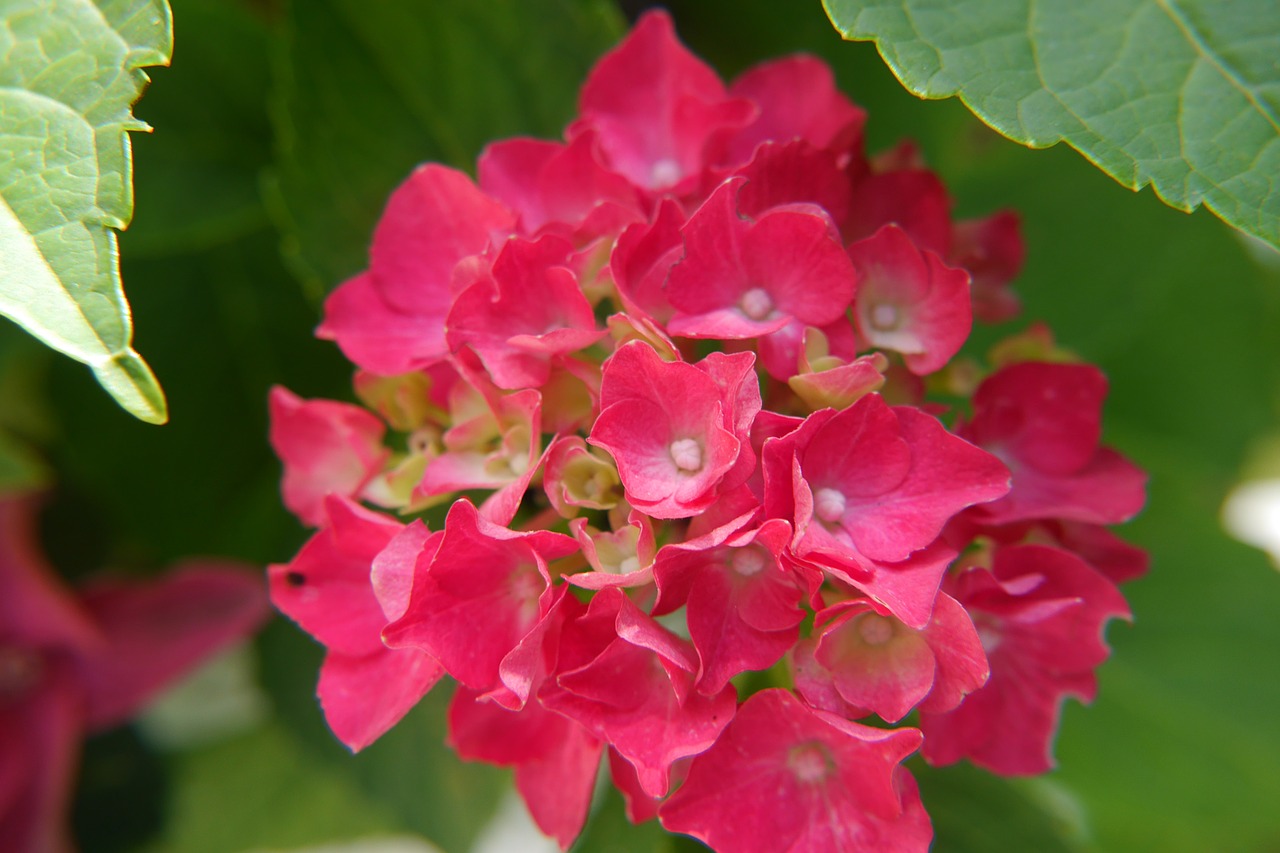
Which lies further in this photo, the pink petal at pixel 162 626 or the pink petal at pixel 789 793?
the pink petal at pixel 162 626

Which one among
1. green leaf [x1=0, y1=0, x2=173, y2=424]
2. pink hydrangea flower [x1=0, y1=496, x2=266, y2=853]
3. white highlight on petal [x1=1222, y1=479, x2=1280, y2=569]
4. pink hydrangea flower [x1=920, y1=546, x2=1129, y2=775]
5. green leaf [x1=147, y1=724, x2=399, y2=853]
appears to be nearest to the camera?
green leaf [x1=0, y1=0, x2=173, y2=424]

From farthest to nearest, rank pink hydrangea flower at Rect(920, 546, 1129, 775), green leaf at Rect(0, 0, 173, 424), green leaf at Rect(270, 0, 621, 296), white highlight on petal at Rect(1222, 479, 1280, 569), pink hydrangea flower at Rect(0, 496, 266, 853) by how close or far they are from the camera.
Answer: white highlight on petal at Rect(1222, 479, 1280, 569)
pink hydrangea flower at Rect(0, 496, 266, 853)
green leaf at Rect(270, 0, 621, 296)
pink hydrangea flower at Rect(920, 546, 1129, 775)
green leaf at Rect(0, 0, 173, 424)

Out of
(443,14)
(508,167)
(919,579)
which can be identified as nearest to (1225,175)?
(919,579)

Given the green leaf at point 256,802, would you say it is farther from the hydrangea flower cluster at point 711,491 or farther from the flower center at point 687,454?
the flower center at point 687,454

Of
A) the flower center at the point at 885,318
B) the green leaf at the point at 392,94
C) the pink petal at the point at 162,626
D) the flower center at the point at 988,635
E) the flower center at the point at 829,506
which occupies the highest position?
the green leaf at the point at 392,94

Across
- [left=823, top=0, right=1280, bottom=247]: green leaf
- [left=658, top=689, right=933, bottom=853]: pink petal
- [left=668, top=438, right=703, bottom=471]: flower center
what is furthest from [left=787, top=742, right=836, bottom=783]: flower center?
[left=823, top=0, right=1280, bottom=247]: green leaf

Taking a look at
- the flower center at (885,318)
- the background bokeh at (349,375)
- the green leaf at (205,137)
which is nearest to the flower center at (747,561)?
the flower center at (885,318)

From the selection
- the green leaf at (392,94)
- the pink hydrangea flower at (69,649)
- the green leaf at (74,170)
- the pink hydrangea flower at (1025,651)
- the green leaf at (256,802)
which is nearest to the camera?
the green leaf at (74,170)

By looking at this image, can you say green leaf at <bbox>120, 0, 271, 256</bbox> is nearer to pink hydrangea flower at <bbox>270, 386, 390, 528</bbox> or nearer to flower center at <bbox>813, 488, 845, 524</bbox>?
pink hydrangea flower at <bbox>270, 386, 390, 528</bbox>
